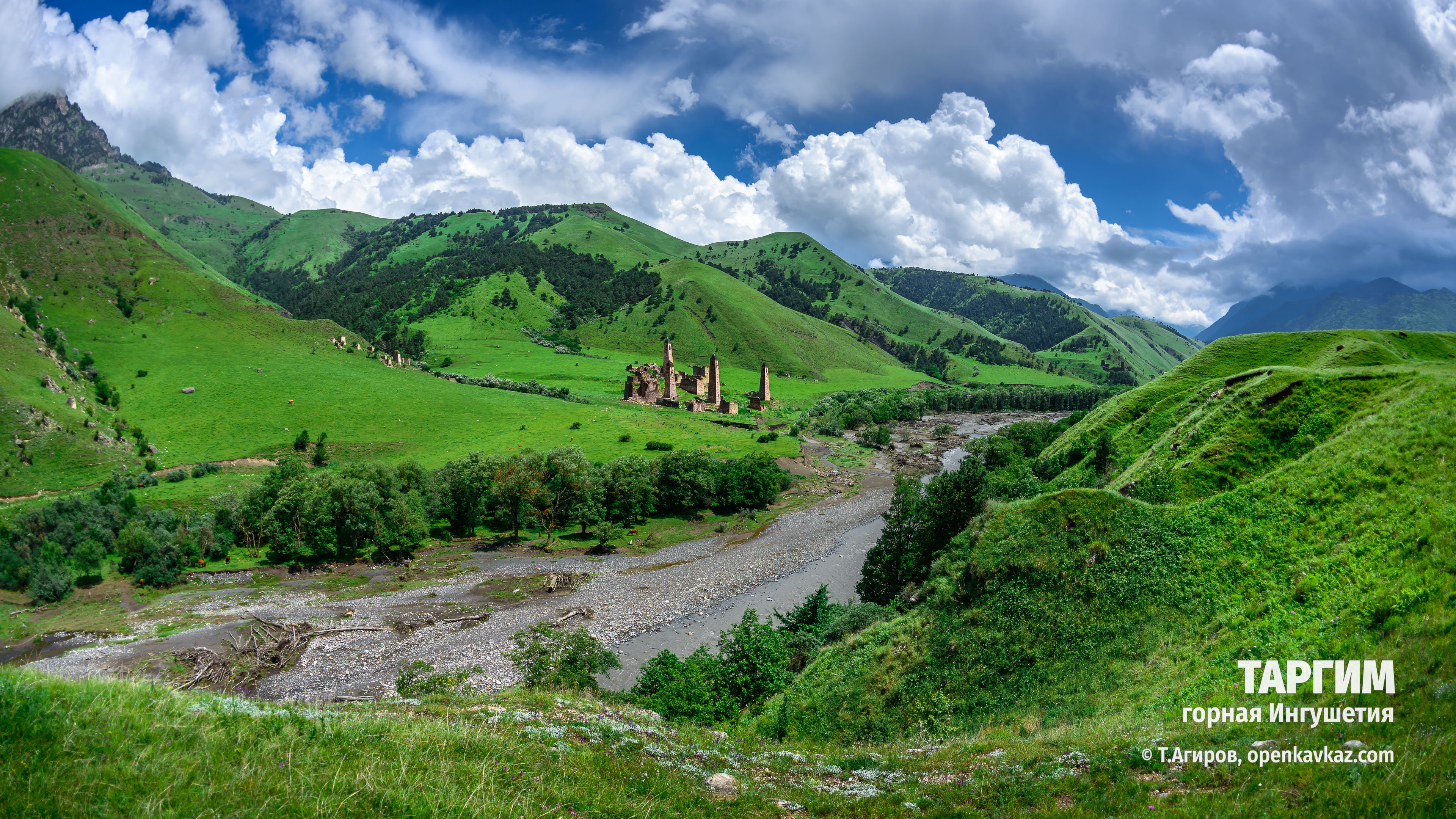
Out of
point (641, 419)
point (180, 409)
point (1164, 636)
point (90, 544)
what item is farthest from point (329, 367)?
point (1164, 636)

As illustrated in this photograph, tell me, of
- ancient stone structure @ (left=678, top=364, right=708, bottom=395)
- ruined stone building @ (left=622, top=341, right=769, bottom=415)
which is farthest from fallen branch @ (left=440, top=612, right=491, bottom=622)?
ancient stone structure @ (left=678, top=364, right=708, bottom=395)

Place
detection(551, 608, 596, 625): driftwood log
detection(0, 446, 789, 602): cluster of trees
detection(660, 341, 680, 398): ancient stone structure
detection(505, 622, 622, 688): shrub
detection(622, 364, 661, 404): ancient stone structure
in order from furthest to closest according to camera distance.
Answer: detection(660, 341, 680, 398): ancient stone structure < detection(622, 364, 661, 404): ancient stone structure < detection(0, 446, 789, 602): cluster of trees < detection(551, 608, 596, 625): driftwood log < detection(505, 622, 622, 688): shrub

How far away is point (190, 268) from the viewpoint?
466 feet

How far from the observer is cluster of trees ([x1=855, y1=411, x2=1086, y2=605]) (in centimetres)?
3641

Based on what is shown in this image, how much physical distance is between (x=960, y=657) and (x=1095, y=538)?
6.79m

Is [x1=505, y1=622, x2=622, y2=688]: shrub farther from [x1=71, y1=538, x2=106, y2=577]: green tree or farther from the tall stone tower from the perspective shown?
the tall stone tower

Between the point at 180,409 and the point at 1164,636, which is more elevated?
the point at 180,409

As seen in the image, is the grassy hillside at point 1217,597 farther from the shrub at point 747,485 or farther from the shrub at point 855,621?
the shrub at point 747,485

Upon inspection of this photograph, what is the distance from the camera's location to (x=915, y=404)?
164 meters

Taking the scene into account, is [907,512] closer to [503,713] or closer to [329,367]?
[503,713]

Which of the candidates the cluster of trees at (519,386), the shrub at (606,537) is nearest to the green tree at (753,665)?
the shrub at (606,537)

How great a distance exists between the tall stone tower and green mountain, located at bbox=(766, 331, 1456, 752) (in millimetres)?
113609

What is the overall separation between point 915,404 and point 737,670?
147220 mm

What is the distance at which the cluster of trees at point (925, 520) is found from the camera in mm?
36406
